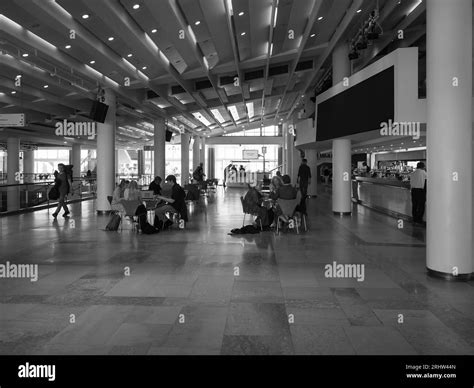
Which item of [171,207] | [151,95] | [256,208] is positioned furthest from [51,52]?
[151,95]

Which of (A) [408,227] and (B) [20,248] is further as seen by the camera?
(A) [408,227]

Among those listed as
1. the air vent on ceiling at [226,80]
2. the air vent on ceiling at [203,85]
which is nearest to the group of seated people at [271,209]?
the air vent on ceiling at [226,80]

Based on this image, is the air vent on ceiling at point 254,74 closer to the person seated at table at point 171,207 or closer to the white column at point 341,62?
the white column at point 341,62

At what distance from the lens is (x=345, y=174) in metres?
14.5

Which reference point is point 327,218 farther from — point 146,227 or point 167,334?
point 167,334

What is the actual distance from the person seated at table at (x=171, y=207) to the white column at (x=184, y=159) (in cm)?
2102

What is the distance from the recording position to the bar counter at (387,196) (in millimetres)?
13352

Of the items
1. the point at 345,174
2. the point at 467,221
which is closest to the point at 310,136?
the point at 345,174

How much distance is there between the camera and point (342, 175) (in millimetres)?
14594

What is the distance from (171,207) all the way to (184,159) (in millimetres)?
22336

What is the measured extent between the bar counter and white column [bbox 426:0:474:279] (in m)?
6.97

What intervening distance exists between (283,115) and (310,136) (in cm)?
1675
